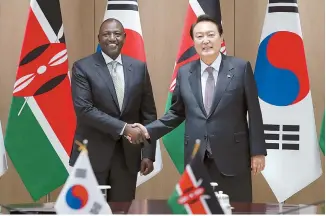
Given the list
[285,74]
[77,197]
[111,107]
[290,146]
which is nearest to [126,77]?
[111,107]

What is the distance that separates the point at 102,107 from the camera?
455 centimetres

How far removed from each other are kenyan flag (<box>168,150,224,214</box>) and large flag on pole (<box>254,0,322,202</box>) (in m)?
2.97

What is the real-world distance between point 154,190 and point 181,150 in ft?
3.19

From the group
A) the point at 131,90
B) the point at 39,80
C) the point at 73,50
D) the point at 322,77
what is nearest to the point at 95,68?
the point at 131,90

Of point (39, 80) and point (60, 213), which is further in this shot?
point (39, 80)

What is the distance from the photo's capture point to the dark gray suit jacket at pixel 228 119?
13.6 feet

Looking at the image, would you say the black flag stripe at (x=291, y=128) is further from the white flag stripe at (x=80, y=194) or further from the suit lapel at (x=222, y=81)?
the white flag stripe at (x=80, y=194)

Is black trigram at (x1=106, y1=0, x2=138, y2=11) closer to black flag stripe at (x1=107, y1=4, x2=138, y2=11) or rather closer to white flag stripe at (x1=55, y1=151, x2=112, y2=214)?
black flag stripe at (x1=107, y1=4, x2=138, y2=11)

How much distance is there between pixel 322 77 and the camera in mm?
5836

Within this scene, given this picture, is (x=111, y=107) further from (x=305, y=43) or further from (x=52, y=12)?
(x=305, y=43)

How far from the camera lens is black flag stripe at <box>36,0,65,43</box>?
5513 millimetres

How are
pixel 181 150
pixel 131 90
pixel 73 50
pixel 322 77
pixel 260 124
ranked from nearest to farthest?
1. pixel 260 124
2. pixel 131 90
3. pixel 181 150
4. pixel 322 77
5. pixel 73 50

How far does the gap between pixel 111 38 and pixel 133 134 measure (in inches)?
26.7

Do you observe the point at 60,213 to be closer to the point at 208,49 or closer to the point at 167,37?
the point at 208,49
